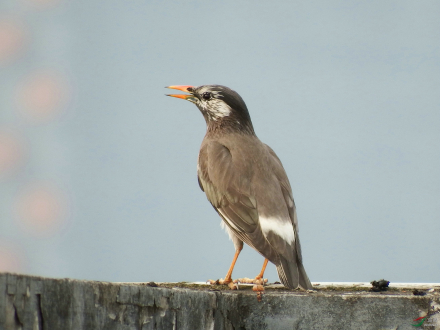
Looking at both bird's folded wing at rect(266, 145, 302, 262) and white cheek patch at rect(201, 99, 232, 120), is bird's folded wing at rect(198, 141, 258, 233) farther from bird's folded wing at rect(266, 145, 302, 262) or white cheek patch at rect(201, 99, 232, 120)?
white cheek patch at rect(201, 99, 232, 120)

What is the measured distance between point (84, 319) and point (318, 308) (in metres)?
1.55

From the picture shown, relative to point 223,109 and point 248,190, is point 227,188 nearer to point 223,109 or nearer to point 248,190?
point 248,190

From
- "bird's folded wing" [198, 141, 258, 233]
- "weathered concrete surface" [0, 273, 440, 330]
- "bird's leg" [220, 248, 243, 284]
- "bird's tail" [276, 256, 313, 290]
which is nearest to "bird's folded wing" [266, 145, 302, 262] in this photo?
"bird's tail" [276, 256, 313, 290]

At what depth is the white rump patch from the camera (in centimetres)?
426

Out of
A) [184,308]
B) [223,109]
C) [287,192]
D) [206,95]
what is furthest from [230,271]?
[206,95]

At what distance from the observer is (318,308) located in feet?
10.8

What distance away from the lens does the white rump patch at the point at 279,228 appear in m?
4.26

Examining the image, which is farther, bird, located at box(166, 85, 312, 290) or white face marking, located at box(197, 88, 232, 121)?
white face marking, located at box(197, 88, 232, 121)

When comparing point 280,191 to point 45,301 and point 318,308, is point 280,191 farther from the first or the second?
point 45,301

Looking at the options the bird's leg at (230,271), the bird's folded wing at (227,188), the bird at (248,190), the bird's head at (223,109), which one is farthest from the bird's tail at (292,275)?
the bird's head at (223,109)

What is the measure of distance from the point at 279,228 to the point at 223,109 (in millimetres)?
1790

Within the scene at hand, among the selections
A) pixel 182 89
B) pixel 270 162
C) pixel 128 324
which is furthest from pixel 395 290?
pixel 182 89

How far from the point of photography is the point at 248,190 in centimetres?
455

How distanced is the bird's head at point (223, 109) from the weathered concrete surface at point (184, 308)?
2.49m
